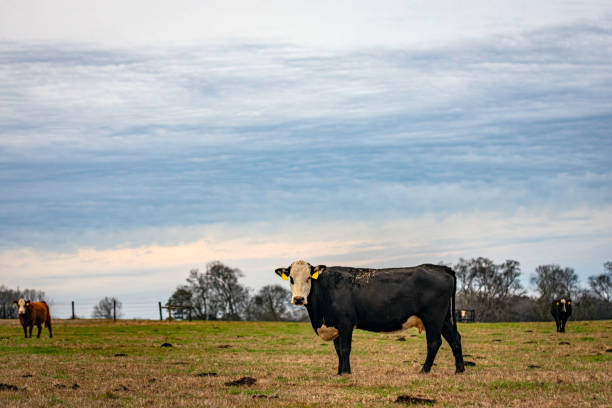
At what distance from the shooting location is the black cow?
710 inches

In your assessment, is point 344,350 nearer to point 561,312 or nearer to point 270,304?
point 561,312

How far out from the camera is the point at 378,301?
59.7 feet

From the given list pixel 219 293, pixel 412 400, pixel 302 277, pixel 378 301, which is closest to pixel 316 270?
pixel 302 277

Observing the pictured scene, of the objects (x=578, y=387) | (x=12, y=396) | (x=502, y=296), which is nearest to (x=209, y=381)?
(x=12, y=396)

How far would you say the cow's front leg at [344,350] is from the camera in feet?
57.7

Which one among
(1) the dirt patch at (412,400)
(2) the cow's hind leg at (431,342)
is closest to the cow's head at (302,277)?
(2) the cow's hind leg at (431,342)

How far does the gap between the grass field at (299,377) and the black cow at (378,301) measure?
114cm

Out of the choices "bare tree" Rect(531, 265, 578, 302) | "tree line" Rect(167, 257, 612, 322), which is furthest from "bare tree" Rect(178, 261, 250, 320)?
"bare tree" Rect(531, 265, 578, 302)

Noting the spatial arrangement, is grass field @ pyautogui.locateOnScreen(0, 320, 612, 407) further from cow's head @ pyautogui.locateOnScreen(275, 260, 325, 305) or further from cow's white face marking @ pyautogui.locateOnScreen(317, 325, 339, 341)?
cow's head @ pyautogui.locateOnScreen(275, 260, 325, 305)

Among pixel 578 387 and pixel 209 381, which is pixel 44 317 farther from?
pixel 578 387

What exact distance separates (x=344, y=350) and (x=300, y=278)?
218 cm

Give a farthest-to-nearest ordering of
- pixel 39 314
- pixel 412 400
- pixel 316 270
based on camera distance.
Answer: pixel 39 314, pixel 316 270, pixel 412 400

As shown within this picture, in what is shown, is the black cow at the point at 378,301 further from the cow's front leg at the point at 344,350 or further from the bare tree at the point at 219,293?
the bare tree at the point at 219,293

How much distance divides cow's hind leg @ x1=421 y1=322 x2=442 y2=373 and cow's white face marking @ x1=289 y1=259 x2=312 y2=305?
128 inches
